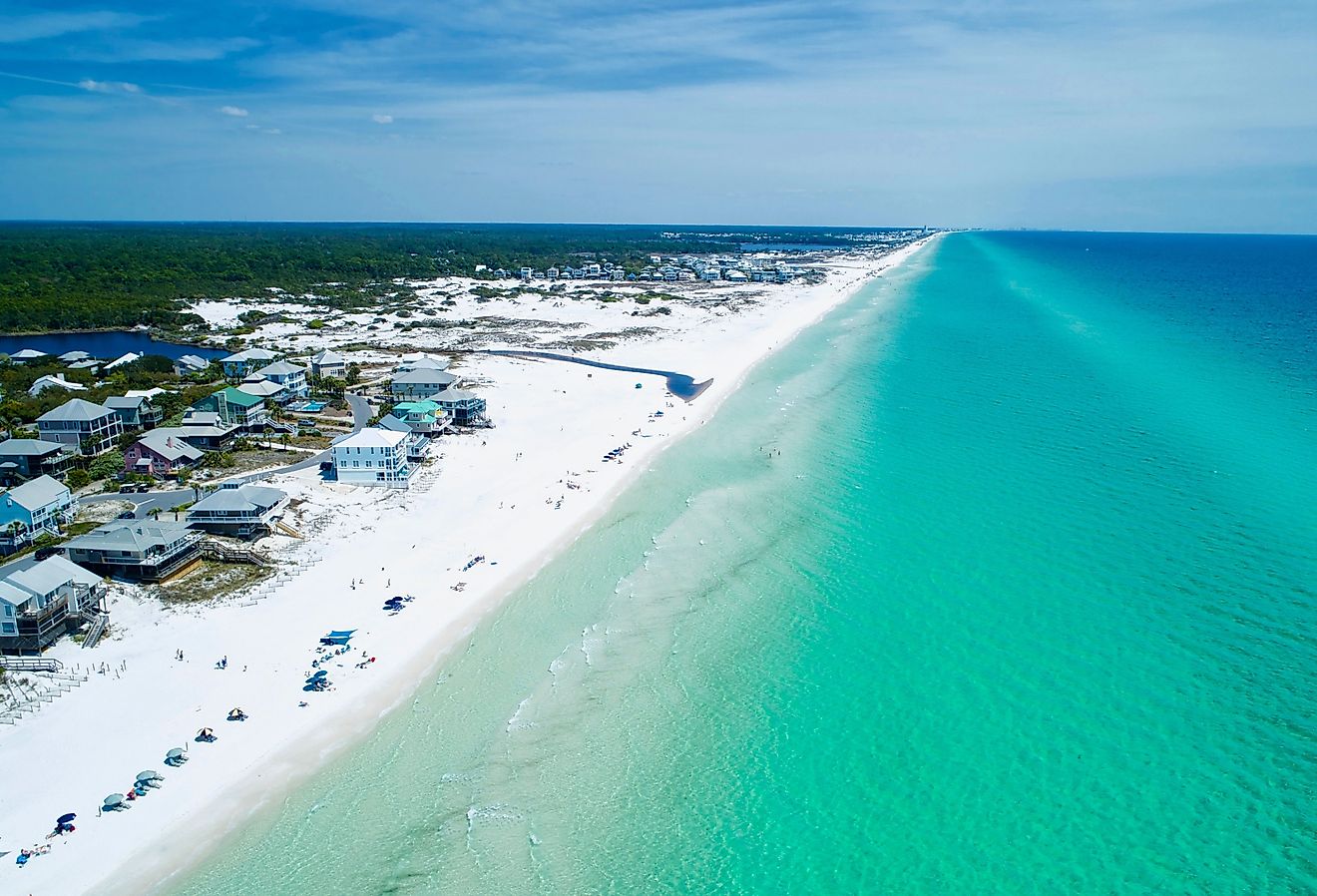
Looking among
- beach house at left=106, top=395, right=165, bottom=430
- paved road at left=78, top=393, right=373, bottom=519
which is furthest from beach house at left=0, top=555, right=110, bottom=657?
beach house at left=106, top=395, right=165, bottom=430

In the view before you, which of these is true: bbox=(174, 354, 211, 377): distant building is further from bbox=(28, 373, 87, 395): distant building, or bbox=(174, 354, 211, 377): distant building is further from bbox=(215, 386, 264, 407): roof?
bbox=(215, 386, 264, 407): roof

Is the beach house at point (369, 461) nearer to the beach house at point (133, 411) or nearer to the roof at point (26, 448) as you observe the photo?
the roof at point (26, 448)

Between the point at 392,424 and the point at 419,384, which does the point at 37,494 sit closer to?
the point at 392,424

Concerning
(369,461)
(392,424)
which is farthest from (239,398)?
(369,461)

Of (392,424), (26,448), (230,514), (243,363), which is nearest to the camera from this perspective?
(230,514)

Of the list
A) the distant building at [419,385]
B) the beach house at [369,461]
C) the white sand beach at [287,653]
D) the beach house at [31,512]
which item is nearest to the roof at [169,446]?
the white sand beach at [287,653]

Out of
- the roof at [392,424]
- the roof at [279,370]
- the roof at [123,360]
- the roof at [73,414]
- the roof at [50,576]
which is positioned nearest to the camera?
the roof at [50,576]
